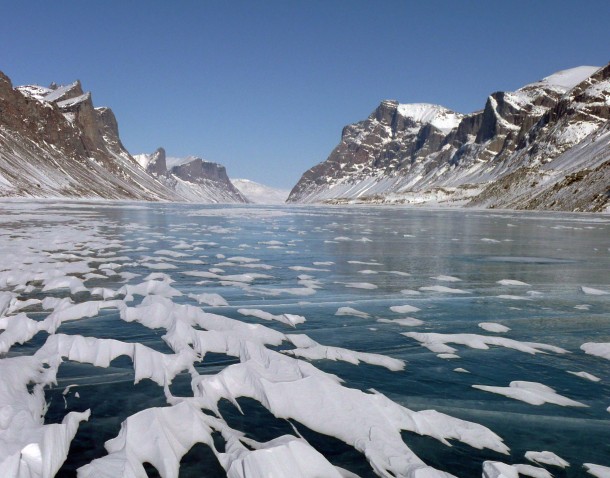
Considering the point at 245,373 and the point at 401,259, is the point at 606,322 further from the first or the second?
the point at 401,259

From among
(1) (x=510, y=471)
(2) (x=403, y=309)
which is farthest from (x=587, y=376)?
(2) (x=403, y=309)

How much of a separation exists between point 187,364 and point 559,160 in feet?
543

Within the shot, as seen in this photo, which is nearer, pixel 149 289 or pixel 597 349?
pixel 597 349

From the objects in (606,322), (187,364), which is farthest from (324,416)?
(606,322)

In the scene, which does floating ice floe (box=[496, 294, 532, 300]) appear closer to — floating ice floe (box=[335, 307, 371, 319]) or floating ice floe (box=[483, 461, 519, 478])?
floating ice floe (box=[335, 307, 371, 319])

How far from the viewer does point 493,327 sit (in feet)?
23.9

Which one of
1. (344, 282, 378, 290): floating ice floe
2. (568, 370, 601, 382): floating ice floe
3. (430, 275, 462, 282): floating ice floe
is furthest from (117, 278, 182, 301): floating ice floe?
(568, 370, 601, 382): floating ice floe

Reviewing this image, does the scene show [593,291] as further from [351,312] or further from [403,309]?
[351,312]

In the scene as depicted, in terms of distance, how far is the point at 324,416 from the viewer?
4262mm

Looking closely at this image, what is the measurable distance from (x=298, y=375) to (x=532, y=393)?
2.38 m

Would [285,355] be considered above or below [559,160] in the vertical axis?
below

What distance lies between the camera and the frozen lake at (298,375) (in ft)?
11.9

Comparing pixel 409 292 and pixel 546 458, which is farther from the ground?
Answer: pixel 409 292

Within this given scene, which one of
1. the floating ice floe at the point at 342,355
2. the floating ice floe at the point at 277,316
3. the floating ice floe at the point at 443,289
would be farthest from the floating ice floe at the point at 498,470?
the floating ice floe at the point at 443,289
